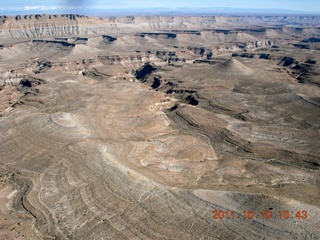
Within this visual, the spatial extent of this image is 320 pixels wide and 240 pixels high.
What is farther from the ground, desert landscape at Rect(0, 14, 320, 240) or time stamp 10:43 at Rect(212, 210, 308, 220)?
time stamp 10:43 at Rect(212, 210, 308, 220)

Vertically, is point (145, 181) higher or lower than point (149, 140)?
higher

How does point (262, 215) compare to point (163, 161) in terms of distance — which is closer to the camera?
point (262, 215)

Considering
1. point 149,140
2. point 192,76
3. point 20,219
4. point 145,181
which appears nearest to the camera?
point 20,219

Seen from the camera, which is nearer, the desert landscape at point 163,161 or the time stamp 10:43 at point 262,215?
the time stamp 10:43 at point 262,215

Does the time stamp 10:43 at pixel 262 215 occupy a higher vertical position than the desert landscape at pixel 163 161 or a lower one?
higher

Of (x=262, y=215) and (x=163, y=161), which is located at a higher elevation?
(x=262, y=215)

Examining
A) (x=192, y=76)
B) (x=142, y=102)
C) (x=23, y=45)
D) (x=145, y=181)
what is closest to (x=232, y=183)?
(x=145, y=181)

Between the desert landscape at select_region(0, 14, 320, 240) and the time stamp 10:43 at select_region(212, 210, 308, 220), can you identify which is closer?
the time stamp 10:43 at select_region(212, 210, 308, 220)

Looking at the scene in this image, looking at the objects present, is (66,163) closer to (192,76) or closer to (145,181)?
(145,181)
